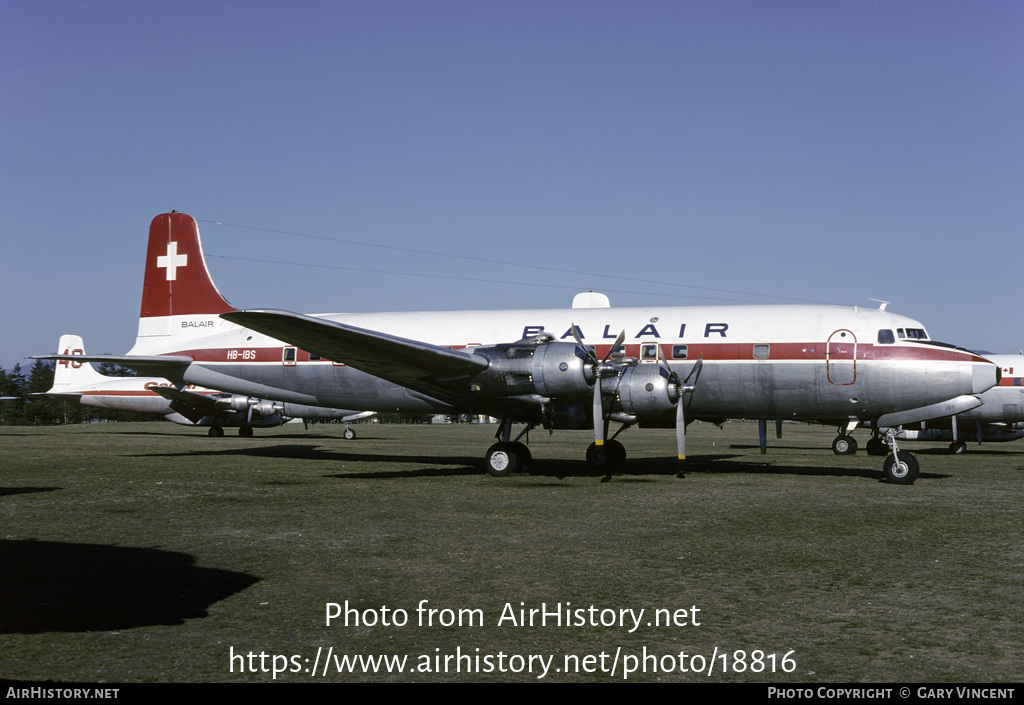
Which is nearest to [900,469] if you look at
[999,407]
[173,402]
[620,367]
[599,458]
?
[620,367]

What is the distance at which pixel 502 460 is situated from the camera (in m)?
18.6

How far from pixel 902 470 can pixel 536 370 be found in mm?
8020

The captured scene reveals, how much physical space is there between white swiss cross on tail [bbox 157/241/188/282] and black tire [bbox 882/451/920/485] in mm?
19630

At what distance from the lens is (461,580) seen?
26.8 ft

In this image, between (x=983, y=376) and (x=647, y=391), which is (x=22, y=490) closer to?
(x=647, y=391)

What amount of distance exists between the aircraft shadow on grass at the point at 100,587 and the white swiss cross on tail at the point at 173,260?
52.0 feet

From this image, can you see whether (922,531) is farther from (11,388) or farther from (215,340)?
(11,388)

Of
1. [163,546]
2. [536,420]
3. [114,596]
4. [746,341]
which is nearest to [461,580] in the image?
[114,596]

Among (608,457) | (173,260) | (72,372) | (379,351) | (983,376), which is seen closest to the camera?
(983,376)

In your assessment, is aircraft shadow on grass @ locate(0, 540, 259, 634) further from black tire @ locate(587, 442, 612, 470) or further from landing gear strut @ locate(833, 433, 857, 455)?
landing gear strut @ locate(833, 433, 857, 455)

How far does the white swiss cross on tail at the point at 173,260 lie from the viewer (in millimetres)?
24469

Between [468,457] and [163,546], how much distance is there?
1650 cm

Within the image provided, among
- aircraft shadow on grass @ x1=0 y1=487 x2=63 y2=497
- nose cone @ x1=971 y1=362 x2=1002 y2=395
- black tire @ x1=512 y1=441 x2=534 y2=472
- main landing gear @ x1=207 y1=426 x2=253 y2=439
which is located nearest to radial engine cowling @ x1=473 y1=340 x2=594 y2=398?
black tire @ x1=512 y1=441 x2=534 y2=472

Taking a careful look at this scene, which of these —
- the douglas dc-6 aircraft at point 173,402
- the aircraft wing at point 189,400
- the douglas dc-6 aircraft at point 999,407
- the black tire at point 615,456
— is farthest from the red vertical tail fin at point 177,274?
the douglas dc-6 aircraft at point 999,407
